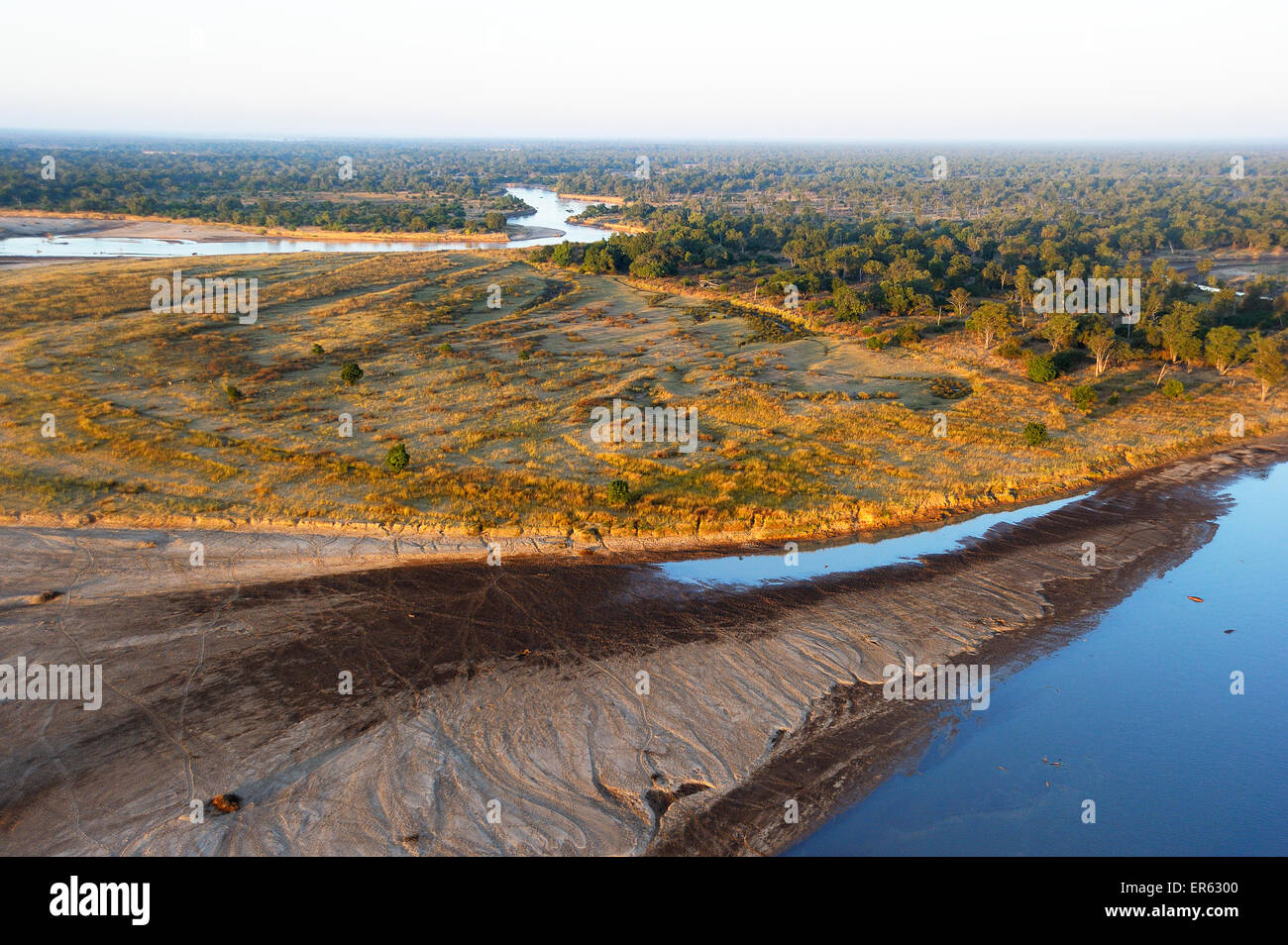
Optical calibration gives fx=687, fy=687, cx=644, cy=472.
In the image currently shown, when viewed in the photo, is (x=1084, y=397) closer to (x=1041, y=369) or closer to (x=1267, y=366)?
(x=1041, y=369)

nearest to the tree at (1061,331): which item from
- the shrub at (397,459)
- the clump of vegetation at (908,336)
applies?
the clump of vegetation at (908,336)

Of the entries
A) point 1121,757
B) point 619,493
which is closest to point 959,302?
point 619,493

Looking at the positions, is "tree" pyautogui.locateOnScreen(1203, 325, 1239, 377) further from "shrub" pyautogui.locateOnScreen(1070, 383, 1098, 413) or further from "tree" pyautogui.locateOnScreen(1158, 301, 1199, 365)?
"shrub" pyautogui.locateOnScreen(1070, 383, 1098, 413)

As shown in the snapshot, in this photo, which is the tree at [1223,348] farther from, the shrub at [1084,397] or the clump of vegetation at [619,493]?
the clump of vegetation at [619,493]

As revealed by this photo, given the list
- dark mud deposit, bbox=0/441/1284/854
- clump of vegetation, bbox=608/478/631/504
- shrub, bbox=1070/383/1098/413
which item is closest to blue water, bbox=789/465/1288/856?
dark mud deposit, bbox=0/441/1284/854
